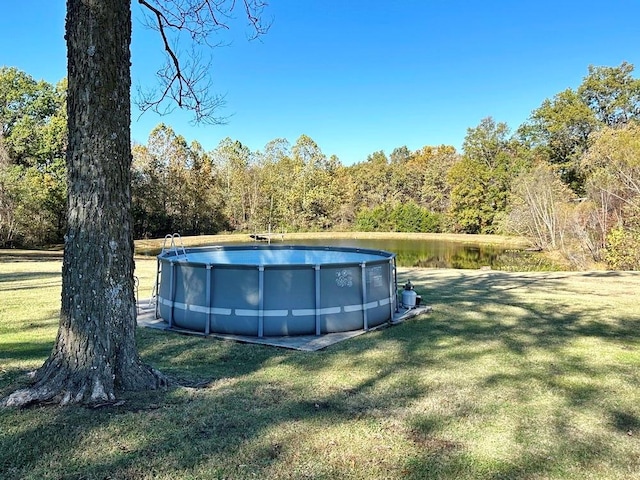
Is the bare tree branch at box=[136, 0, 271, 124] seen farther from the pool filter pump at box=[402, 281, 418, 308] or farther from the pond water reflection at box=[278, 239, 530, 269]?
the pond water reflection at box=[278, 239, 530, 269]

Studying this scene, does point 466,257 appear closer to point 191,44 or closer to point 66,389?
point 191,44

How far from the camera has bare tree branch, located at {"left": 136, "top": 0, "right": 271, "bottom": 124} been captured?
4.48m

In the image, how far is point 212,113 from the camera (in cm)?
543

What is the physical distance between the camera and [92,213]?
2768 mm

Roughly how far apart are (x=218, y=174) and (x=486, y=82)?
24.1m

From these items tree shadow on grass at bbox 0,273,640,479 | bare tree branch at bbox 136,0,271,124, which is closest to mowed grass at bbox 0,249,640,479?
tree shadow on grass at bbox 0,273,640,479

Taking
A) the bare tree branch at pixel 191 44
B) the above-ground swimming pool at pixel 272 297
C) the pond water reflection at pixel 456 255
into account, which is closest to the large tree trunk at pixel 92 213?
the bare tree branch at pixel 191 44

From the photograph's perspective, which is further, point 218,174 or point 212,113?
point 218,174

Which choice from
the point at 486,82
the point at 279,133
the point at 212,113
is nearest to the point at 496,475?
the point at 212,113

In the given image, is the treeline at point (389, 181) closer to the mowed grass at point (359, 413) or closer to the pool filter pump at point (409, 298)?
the pool filter pump at point (409, 298)

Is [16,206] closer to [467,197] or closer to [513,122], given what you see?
[467,197]

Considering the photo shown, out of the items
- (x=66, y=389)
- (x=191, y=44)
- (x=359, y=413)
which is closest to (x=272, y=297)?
(x=359, y=413)

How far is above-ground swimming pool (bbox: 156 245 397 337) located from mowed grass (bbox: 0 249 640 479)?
0.38 metres

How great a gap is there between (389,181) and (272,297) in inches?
1760
